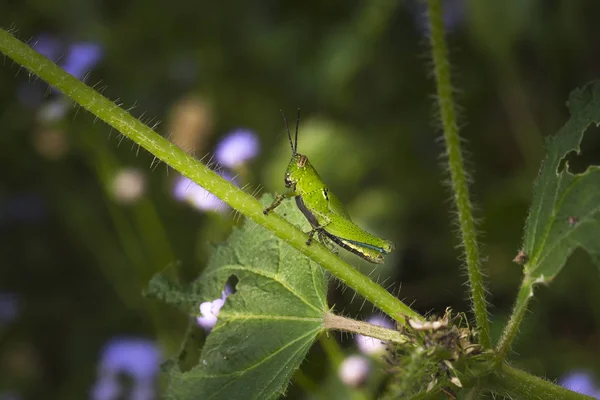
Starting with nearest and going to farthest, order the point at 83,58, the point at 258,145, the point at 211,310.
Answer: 1. the point at 211,310
2. the point at 83,58
3. the point at 258,145

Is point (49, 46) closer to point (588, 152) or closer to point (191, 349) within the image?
point (191, 349)

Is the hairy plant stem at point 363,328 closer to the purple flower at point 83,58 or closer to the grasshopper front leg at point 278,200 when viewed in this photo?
the grasshopper front leg at point 278,200

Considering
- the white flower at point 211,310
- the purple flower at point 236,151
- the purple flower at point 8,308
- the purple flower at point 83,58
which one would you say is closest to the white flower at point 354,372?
the white flower at point 211,310

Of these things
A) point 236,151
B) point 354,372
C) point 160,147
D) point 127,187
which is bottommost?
point 127,187

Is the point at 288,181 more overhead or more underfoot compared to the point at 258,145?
more overhead

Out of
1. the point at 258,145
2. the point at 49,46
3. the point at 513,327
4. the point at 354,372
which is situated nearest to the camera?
the point at 513,327

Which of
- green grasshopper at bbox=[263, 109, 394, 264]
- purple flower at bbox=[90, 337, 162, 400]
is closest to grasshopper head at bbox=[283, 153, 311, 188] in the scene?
green grasshopper at bbox=[263, 109, 394, 264]

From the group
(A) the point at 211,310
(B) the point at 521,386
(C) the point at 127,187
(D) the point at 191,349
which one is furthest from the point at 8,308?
(B) the point at 521,386

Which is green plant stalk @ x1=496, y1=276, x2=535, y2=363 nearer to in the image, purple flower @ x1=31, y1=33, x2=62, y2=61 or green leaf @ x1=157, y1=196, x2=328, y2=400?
green leaf @ x1=157, y1=196, x2=328, y2=400
